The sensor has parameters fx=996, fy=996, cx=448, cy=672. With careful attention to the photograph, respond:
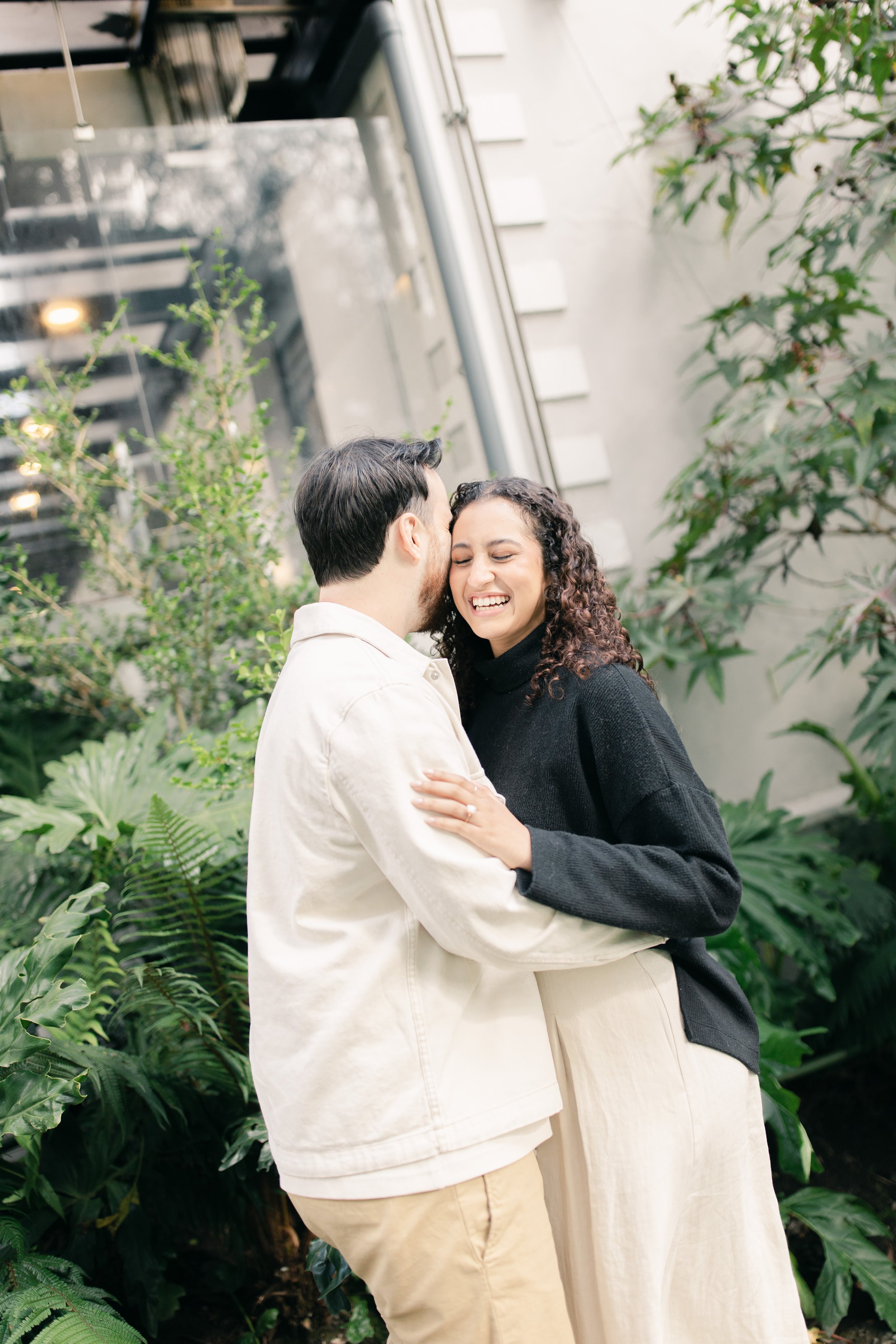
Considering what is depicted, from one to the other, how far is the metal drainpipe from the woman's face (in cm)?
212

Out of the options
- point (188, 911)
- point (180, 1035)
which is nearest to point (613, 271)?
point (188, 911)

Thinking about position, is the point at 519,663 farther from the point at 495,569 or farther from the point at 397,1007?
the point at 397,1007

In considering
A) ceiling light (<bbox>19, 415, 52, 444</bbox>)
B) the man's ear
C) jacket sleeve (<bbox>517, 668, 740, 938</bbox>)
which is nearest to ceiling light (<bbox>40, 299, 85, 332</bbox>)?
ceiling light (<bbox>19, 415, 52, 444</bbox>)

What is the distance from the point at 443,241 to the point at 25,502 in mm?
1924

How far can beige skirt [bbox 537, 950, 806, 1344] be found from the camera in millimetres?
1612

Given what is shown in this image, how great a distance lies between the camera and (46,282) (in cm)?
380

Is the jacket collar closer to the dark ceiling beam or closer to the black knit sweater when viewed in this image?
the black knit sweater

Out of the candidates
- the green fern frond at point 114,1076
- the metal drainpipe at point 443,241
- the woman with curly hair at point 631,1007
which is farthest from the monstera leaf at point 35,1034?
the metal drainpipe at point 443,241

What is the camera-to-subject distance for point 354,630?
4.91ft

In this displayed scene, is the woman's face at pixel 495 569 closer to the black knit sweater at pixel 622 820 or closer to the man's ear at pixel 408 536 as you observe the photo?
the black knit sweater at pixel 622 820

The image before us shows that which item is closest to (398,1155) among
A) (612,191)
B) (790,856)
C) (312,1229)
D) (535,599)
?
(312,1229)

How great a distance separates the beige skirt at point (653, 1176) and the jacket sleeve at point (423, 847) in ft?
0.99

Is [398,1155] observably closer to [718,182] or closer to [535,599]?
[535,599]

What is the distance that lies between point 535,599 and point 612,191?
3.02m
